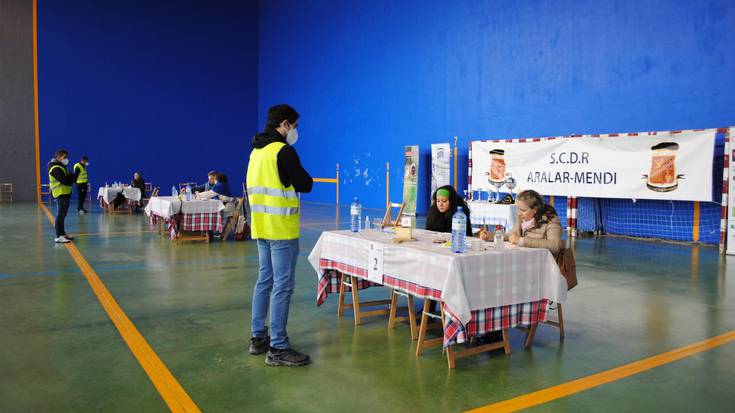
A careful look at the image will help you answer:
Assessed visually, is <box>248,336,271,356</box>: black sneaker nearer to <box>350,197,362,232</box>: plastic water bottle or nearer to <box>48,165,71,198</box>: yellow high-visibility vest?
<box>350,197,362,232</box>: plastic water bottle

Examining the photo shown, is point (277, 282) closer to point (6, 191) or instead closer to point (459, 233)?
point (459, 233)

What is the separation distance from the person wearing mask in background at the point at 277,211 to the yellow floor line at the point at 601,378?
1.28 metres

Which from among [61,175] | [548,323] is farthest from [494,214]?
[61,175]

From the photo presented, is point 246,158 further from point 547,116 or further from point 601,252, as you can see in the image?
point 601,252

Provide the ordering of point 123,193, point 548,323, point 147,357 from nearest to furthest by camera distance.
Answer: point 147,357, point 548,323, point 123,193

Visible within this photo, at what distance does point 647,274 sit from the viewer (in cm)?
686

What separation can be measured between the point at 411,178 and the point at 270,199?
1151 cm

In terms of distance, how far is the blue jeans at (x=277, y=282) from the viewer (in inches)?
141

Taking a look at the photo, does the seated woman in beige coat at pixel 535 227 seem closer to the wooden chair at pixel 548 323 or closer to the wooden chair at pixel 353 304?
the wooden chair at pixel 548 323

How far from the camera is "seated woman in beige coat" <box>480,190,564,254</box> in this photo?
395 cm

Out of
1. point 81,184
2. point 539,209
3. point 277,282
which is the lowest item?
point 277,282

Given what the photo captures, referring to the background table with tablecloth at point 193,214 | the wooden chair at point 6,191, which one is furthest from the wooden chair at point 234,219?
the wooden chair at point 6,191

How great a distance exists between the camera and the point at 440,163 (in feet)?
46.6

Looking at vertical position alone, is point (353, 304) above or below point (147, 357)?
above
